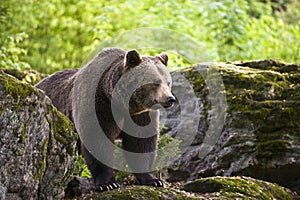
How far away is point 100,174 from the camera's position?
15.6 feet

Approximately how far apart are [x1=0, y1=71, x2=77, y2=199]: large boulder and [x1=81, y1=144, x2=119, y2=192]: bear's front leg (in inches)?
31.6

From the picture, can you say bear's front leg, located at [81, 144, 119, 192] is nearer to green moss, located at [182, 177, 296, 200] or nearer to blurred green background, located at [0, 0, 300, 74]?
green moss, located at [182, 177, 296, 200]

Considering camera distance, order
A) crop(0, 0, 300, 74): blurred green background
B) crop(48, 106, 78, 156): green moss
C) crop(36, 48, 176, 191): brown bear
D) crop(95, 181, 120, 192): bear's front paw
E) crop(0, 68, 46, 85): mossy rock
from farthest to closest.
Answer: crop(0, 0, 300, 74): blurred green background → crop(0, 68, 46, 85): mossy rock → crop(36, 48, 176, 191): brown bear → crop(95, 181, 120, 192): bear's front paw → crop(48, 106, 78, 156): green moss

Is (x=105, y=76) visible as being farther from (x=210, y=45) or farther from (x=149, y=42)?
(x=210, y=45)

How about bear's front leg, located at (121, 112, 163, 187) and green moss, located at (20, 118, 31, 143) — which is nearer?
green moss, located at (20, 118, 31, 143)

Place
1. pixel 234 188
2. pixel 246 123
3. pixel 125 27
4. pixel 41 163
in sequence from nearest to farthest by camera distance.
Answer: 1. pixel 41 163
2. pixel 234 188
3. pixel 246 123
4. pixel 125 27

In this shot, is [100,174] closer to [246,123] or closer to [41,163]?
[41,163]

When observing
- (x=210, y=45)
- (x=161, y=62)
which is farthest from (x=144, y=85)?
(x=210, y=45)

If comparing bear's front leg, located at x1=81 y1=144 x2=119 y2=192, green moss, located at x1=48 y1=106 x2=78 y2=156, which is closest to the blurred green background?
bear's front leg, located at x1=81 y1=144 x2=119 y2=192

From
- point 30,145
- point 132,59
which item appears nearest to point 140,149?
point 132,59

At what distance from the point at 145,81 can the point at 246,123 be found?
51.9 inches

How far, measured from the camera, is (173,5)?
42.3 feet

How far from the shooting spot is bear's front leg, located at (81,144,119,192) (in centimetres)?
464

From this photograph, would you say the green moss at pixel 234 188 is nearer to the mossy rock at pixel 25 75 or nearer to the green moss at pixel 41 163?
the green moss at pixel 41 163
